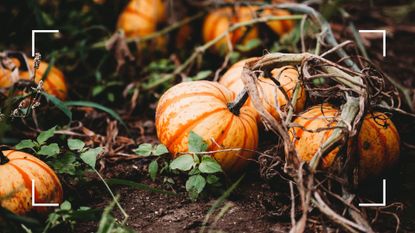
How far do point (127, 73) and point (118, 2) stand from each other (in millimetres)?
672

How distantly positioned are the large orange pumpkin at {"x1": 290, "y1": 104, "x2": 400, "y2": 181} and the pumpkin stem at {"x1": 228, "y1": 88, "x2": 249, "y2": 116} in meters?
0.28

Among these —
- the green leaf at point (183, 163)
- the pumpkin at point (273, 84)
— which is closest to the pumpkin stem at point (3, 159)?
the green leaf at point (183, 163)

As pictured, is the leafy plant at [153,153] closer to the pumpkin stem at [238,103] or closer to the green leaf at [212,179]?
the green leaf at [212,179]

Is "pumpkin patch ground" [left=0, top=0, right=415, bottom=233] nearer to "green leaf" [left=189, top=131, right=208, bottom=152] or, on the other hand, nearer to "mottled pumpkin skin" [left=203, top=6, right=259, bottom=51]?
"green leaf" [left=189, top=131, right=208, bottom=152]

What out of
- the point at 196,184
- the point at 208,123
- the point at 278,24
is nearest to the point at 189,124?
the point at 208,123

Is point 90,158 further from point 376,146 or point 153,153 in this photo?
point 376,146

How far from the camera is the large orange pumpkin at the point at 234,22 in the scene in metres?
4.07

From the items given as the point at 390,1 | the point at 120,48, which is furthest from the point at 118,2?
the point at 390,1

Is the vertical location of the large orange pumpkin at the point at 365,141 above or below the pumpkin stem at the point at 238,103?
below

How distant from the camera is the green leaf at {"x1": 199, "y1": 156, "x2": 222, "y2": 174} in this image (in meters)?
2.43

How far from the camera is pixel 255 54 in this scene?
4.05m

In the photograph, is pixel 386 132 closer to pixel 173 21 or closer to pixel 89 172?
pixel 89 172

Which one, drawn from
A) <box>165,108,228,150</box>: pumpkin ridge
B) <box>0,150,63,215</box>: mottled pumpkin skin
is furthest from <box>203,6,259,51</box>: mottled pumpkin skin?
<box>0,150,63,215</box>: mottled pumpkin skin

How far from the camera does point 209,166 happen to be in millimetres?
2441
